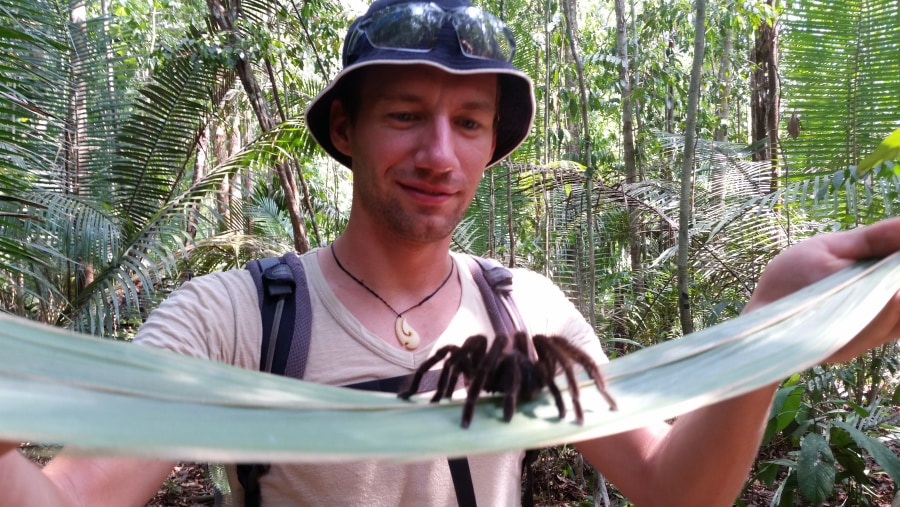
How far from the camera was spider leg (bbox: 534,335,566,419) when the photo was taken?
70 centimetres

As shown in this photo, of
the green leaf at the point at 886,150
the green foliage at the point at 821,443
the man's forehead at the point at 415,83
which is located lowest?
the green foliage at the point at 821,443

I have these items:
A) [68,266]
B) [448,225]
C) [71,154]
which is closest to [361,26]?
[448,225]

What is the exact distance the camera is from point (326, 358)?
4.82ft

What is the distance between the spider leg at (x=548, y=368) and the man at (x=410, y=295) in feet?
1.71

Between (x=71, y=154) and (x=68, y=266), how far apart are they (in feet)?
3.99

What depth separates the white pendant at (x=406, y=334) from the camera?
1.56 meters

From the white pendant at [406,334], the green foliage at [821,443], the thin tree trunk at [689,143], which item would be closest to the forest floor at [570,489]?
the green foliage at [821,443]

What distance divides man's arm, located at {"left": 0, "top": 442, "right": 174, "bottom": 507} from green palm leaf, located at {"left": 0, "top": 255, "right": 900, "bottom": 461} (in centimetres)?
36

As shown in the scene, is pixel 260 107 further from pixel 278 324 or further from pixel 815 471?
pixel 815 471

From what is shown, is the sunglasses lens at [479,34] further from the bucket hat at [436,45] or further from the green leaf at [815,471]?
the green leaf at [815,471]

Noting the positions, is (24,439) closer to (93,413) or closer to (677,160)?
(93,413)

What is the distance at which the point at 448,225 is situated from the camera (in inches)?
64.6

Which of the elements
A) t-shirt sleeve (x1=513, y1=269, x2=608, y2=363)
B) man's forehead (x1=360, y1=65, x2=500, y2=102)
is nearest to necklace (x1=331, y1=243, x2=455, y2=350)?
t-shirt sleeve (x1=513, y1=269, x2=608, y2=363)

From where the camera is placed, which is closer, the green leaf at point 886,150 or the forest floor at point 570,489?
the green leaf at point 886,150
